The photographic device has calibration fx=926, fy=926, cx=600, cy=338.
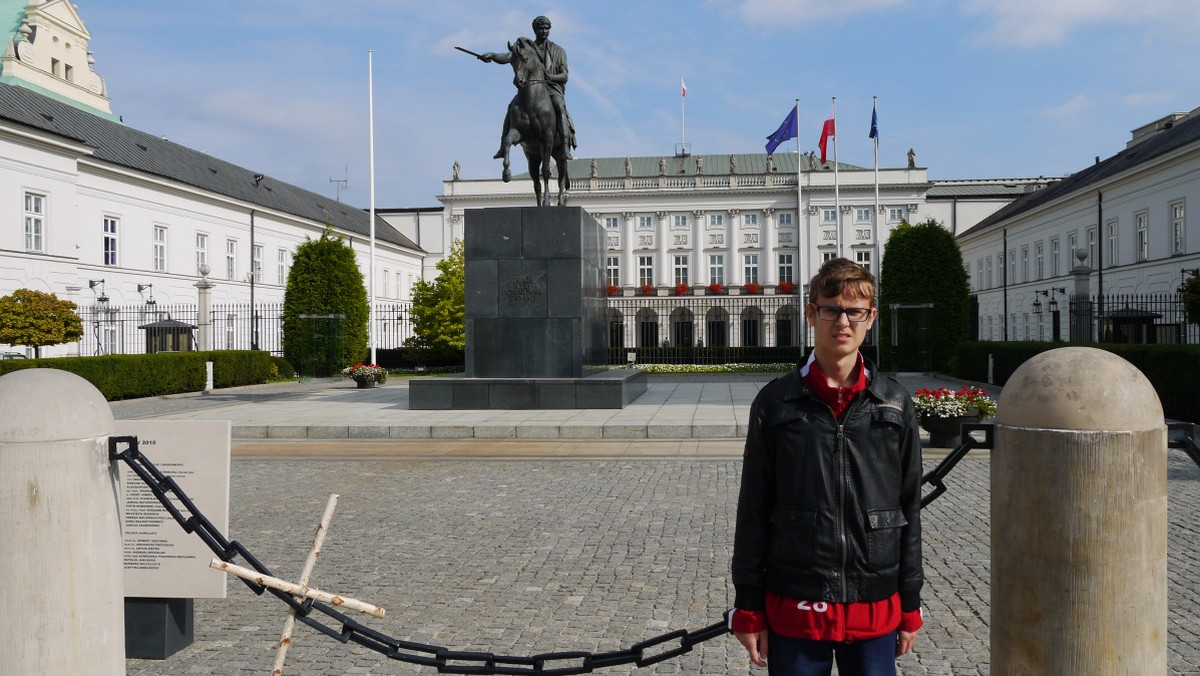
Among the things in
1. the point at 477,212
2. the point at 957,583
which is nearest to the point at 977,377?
the point at 477,212

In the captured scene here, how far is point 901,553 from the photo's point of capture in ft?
9.17

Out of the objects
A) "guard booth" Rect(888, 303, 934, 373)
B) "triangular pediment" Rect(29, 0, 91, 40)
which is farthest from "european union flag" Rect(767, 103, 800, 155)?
"triangular pediment" Rect(29, 0, 91, 40)

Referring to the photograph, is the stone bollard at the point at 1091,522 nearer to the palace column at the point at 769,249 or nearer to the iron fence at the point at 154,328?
the iron fence at the point at 154,328

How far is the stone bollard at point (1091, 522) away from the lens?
271cm

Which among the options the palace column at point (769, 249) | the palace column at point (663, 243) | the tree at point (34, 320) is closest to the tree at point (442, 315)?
the tree at point (34, 320)

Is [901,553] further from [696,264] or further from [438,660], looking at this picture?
[696,264]

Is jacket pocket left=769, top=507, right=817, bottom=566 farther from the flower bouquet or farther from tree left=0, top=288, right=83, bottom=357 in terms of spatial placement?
tree left=0, top=288, right=83, bottom=357

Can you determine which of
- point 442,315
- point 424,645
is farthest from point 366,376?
point 424,645

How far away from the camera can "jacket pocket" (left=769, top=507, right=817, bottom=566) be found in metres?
2.69

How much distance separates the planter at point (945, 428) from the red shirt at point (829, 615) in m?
10.6

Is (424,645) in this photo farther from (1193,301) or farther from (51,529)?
(1193,301)

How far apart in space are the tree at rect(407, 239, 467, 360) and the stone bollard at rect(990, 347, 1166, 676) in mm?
41686

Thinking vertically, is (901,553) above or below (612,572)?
above

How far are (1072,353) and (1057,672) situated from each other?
947 mm
